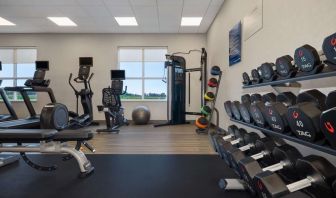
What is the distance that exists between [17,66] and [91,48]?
7.68 ft

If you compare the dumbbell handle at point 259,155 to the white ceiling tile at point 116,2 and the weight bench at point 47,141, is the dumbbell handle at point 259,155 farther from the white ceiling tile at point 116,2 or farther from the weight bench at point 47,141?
the white ceiling tile at point 116,2

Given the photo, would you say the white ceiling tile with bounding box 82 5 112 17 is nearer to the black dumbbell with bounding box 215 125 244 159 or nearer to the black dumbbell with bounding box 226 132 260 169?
the black dumbbell with bounding box 215 125 244 159

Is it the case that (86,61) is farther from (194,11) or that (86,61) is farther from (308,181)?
(308,181)

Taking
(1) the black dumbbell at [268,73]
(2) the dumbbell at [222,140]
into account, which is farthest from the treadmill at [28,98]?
(1) the black dumbbell at [268,73]

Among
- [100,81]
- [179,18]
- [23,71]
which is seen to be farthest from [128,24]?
[23,71]

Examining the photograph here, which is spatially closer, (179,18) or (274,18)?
(274,18)

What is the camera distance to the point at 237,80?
12.6 feet

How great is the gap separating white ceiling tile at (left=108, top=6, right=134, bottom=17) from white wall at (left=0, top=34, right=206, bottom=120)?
5.43ft

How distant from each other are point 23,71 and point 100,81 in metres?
2.36

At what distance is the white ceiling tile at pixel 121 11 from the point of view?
202 inches

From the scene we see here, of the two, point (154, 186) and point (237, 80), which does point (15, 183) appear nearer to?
point (154, 186)

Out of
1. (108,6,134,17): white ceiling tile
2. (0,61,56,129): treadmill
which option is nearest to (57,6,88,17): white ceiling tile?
(108,6,134,17): white ceiling tile

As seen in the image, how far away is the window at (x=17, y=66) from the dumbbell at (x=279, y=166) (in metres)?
7.33

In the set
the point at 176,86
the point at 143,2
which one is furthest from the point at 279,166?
the point at 176,86
